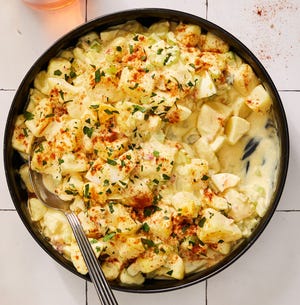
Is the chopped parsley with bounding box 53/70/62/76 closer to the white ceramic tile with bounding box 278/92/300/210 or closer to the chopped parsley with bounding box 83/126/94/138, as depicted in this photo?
the chopped parsley with bounding box 83/126/94/138

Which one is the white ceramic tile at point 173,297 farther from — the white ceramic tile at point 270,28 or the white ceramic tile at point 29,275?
the white ceramic tile at point 270,28

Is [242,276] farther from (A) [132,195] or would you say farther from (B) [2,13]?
(B) [2,13]

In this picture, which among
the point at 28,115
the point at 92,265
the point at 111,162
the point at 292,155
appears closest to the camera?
the point at 92,265

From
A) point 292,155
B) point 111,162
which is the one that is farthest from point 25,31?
point 292,155

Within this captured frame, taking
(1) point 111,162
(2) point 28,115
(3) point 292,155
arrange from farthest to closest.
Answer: (3) point 292,155 < (2) point 28,115 < (1) point 111,162

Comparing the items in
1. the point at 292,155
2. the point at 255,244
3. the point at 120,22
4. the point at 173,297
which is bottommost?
the point at 173,297

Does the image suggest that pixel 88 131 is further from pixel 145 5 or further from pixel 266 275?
pixel 266 275

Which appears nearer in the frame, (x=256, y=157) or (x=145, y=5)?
(x=256, y=157)

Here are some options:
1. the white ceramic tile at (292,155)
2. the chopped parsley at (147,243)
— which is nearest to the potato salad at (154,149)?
the chopped parsley at (147,243)
